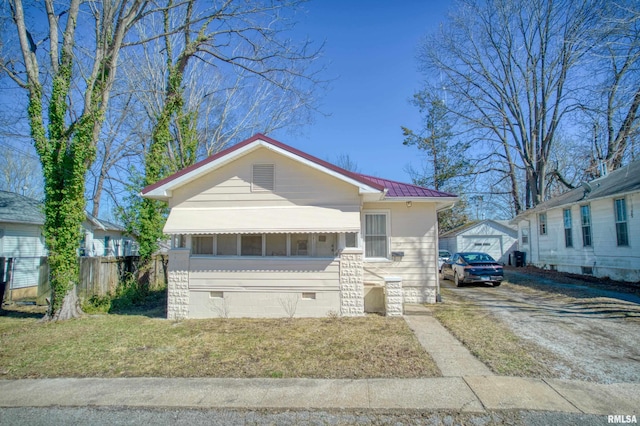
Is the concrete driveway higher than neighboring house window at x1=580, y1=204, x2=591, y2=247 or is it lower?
lower

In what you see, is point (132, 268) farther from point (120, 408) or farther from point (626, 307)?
point (626, 307)

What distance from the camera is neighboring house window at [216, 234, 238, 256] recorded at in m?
9.85

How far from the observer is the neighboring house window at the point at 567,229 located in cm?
1853

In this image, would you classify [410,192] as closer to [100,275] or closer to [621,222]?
[621,222]

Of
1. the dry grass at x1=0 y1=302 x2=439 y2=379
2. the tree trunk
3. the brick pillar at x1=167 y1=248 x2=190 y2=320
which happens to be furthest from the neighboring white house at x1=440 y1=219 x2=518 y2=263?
the tree trunk

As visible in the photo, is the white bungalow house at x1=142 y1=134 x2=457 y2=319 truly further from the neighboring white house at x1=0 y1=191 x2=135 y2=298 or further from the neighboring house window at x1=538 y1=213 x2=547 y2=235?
the neighboring house window at x1=538 y1=213 x2=547 y2=235

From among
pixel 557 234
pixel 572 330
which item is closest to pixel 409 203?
pixel 572 330

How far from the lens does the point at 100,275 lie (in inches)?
459

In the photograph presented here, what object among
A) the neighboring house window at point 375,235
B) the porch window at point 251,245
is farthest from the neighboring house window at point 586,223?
the porch window at point 251,245

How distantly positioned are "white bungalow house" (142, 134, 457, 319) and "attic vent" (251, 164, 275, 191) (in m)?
0.03

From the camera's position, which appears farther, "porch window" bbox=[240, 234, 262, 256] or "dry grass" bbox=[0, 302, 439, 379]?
"porch window" bbox=[240, 234, 262, 256]

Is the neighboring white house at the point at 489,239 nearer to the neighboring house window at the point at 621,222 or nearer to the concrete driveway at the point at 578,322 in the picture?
the neighboring house window at the point at 621,222

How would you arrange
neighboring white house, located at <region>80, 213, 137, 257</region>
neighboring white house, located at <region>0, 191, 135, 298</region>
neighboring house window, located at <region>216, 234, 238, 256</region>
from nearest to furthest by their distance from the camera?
1. neighboring house window, located at <region>216, 234, 238, 256</region>
2. neighboring white house, located at <region>0, 191, 135, 298</region>
3. neighboring white house, located at <region>80, 213, 137, 257</region>

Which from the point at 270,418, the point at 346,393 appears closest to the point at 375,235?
the point at 346,393
